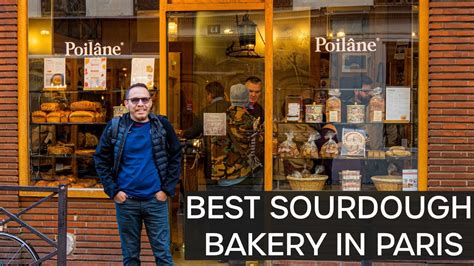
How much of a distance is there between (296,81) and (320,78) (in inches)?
10.3

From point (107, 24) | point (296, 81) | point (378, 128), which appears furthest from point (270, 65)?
point (107, 24)

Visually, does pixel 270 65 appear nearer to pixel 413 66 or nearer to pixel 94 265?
pixel 413 66

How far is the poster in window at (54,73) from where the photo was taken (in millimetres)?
7129

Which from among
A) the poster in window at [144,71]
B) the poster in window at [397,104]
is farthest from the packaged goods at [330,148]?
the poster in window at [144,71]

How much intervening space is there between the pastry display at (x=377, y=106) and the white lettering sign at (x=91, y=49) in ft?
9.12

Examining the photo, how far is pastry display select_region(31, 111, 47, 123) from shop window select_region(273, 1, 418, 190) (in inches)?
99.2

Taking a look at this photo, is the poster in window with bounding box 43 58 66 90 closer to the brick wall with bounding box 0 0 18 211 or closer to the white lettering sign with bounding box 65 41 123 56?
the white lettering sign with bounding box 65 41 123 56

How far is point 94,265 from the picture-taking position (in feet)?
22.6

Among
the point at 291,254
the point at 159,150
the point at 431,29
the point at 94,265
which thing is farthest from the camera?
the point at 94,265

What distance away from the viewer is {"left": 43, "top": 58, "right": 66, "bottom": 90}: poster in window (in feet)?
23.4

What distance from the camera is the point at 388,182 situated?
22.6 feet

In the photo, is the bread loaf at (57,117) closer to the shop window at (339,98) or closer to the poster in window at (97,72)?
the poster in window at (97,72)

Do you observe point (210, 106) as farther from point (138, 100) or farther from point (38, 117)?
point (138, 100)

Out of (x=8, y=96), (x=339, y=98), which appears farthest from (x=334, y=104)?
(x=8, y=96)
